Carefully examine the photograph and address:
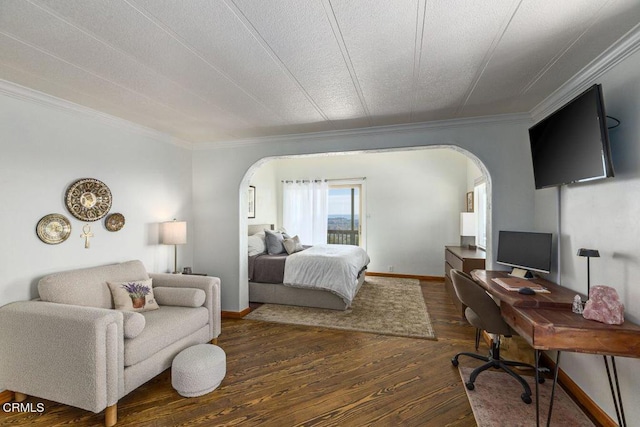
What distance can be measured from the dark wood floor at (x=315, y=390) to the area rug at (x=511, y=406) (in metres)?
0.10

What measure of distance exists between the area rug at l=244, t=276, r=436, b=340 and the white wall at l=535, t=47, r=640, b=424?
4.70 ft

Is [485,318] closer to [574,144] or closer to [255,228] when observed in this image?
[574,144]

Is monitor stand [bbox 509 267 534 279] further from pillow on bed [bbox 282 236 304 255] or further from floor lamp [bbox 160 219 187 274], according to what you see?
floor lamp [bbox 160 219 187 274]

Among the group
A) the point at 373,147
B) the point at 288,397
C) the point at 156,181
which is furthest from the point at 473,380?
the point at 156,181

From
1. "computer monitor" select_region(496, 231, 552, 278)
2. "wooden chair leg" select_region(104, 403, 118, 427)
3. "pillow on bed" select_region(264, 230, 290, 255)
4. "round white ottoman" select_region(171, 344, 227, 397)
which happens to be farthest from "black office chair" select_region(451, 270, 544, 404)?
"pillow on bed" select_region(264, 230, 290, 255)

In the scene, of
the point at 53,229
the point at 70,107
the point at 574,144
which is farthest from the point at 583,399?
the point at 70,107

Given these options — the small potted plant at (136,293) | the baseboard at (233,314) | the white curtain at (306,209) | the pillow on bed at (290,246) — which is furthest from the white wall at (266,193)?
the small potted plant at (136,293)

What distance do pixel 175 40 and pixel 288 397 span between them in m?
2.57

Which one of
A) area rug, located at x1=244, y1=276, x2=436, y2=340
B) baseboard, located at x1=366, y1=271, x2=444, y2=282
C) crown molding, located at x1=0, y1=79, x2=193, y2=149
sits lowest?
area rug, located at x1=244, y1=276, x2=436, y2=340

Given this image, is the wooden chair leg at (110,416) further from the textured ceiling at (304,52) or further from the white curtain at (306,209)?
the white curtain at (306,209)

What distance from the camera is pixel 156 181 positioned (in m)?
3.41

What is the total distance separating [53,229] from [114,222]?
530 millimetres

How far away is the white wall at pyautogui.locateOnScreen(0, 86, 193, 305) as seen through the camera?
2.14m

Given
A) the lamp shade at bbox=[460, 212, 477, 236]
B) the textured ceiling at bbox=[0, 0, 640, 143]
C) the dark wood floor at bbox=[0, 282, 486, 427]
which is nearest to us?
the textured ceiling at bbox=[0, 0, 640, 143]
